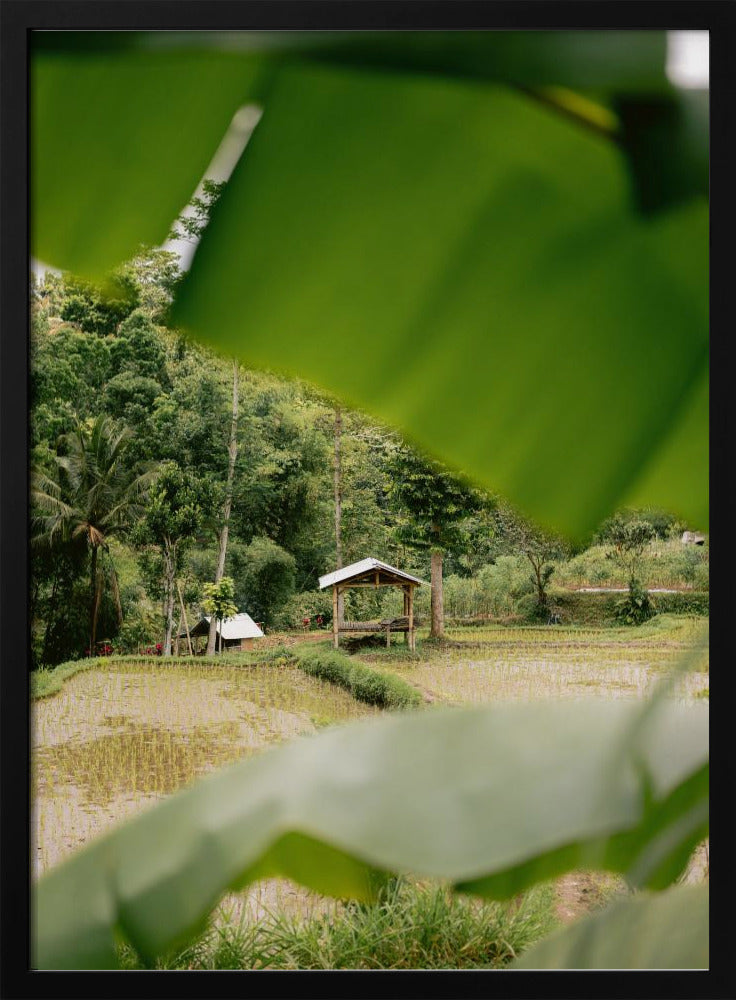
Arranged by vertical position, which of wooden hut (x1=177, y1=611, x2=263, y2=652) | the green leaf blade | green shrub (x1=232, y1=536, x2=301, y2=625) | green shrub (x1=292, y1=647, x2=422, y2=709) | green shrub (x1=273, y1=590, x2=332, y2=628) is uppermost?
the green leaf blade

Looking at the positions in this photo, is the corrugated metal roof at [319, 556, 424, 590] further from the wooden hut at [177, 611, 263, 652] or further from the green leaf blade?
the green leaf blade

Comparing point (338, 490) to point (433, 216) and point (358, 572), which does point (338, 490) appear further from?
point (433, 216)

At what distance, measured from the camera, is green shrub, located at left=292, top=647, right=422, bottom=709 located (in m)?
0.79

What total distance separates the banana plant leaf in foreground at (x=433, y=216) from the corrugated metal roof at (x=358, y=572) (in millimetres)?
287

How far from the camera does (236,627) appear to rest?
30.5 inches

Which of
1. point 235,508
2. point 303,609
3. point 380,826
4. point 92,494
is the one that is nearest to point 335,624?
Answer: point 303,609

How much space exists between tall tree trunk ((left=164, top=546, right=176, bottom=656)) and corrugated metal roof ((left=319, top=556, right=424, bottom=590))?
14cm

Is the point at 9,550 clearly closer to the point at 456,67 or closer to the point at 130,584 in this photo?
the point at 130,584

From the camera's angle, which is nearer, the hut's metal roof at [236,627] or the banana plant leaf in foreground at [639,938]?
the banana plant leaf in foreground at [639,938]

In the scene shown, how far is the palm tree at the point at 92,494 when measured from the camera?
0.65 meters

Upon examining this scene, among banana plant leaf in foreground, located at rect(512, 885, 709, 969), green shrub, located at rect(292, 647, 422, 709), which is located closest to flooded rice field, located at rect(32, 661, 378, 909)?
green shrub, located at rect(292, 647, 422, 709)

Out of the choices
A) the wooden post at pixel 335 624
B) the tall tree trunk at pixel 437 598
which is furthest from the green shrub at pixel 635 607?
the wooden post at pixel 335 624

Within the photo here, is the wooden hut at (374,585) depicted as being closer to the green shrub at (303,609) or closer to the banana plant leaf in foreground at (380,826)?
the green shrub at (303,609)

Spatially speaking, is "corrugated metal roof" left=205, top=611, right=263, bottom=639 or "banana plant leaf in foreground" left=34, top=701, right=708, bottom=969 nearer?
"banana plant leaf in foreground" left=34, top=701, right=708, bottom=969
